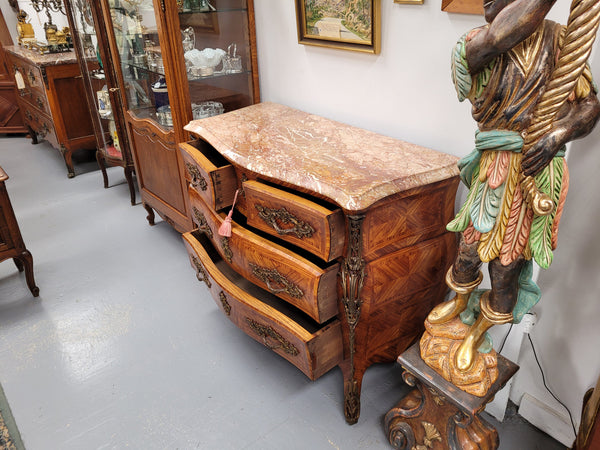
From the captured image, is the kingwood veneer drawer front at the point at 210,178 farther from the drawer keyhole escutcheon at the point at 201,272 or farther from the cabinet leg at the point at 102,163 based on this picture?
the cabinet leg at the point at 102,163

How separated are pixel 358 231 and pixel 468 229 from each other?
285 mm

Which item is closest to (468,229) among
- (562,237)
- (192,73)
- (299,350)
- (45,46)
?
(562,237)

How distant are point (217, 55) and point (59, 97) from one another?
200 cm

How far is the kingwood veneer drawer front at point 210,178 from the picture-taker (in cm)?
162

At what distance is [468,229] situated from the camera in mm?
1135

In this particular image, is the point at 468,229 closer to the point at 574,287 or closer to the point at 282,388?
the point at 574,287

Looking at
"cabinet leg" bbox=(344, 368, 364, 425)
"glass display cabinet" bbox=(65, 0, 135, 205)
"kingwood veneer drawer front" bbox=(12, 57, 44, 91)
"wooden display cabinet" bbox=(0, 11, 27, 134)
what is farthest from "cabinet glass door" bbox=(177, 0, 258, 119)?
"wooden display cabinet" bbox=(0, 11, 27, 134)

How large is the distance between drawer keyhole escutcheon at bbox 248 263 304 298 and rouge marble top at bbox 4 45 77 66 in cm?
283

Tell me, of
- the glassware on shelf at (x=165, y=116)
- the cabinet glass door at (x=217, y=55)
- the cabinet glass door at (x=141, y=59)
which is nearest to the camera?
the cabinet glass door at (x=217, y=55)

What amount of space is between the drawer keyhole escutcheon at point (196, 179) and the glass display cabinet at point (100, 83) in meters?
1.34

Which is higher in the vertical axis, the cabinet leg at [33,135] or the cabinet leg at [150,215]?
the cabinet leg at [33,135]

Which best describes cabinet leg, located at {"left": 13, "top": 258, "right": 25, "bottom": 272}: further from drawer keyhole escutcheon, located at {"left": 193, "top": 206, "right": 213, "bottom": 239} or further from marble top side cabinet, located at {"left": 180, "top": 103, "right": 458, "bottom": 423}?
marble top side cabinet, located at {"left": 180, "top": 103, "right": 458, "bottom": 423}

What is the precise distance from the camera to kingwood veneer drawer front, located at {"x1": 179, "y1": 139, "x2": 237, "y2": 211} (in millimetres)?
1619

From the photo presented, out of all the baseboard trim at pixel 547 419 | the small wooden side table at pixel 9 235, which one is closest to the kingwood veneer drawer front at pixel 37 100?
the small wooden side table at pixel 9 235
